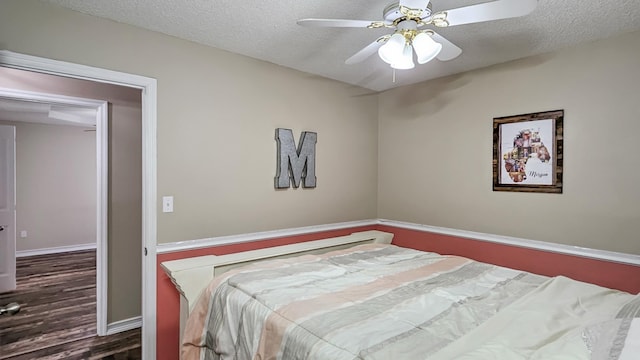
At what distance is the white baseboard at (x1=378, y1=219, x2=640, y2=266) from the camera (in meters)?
2.06

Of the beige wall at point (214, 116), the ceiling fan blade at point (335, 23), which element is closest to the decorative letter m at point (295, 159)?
the beige wall at point (214, 116)

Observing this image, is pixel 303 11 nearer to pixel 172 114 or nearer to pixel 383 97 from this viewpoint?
pixel 172 114

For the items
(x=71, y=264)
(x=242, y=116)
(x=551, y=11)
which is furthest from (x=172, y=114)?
(x=71, y=264)

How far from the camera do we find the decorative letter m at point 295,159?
272 centimetres

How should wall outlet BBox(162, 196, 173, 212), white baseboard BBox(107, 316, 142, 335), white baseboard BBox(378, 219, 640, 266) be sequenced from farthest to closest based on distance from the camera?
white baseboard BBox(107, 316, 142, 335)
wall outlet BBox(162, 196, 173, 212)
white baseboard BBox(378, 219, 640, 266)

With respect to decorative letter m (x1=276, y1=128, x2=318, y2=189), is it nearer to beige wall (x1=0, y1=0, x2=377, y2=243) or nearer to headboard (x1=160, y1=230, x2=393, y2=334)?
beige wall (x1=0, y1=0, x2=377, y2=243)

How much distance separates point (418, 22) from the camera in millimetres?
1565

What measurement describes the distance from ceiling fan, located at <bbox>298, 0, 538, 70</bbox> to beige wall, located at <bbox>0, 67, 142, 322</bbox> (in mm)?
2202

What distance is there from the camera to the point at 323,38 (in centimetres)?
220

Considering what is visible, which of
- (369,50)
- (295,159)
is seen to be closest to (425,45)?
(369,50)

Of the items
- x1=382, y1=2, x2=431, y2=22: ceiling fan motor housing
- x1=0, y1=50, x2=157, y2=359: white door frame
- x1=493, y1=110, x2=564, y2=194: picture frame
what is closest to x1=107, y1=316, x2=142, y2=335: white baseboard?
x1=0, y1=50, x2=157, y2=359: white door frame

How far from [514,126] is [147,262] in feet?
9.41

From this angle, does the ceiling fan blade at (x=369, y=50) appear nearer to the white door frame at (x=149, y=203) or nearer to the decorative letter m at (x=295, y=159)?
the decorative letter m at (x=295, y=159)

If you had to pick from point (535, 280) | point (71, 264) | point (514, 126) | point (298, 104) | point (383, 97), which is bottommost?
point (71, 264)
